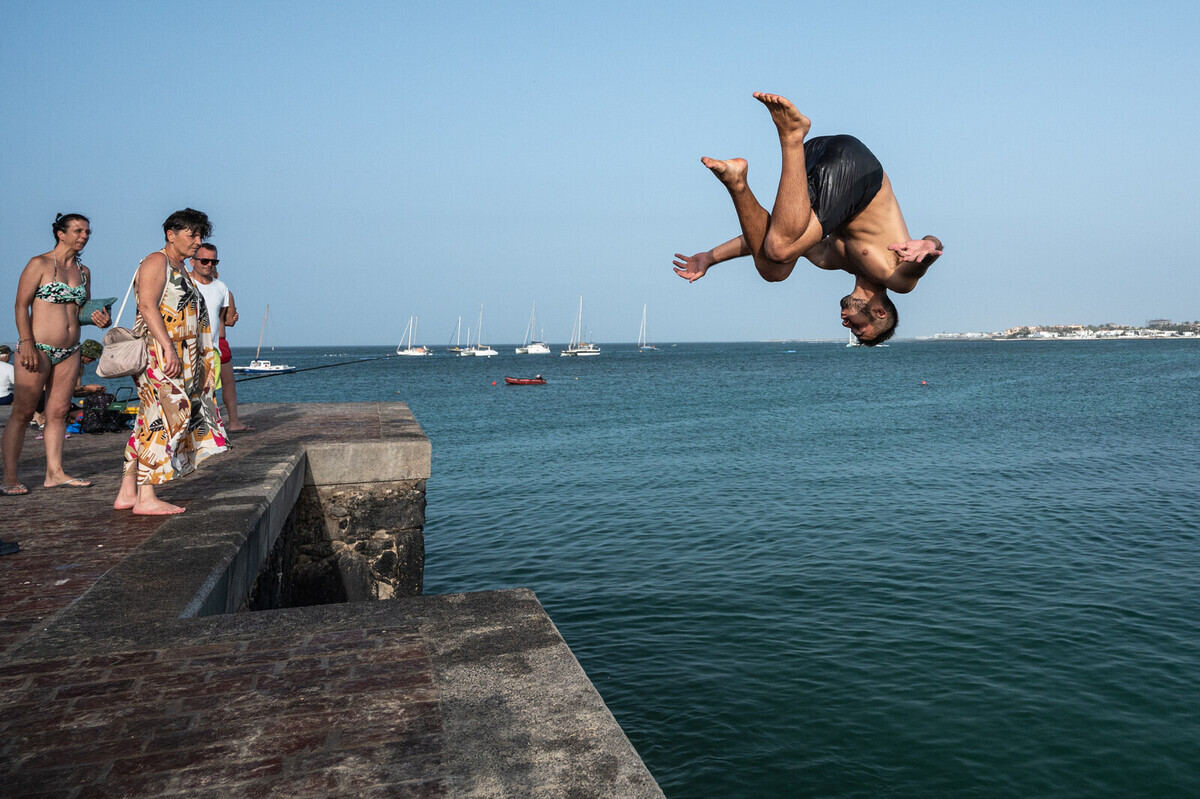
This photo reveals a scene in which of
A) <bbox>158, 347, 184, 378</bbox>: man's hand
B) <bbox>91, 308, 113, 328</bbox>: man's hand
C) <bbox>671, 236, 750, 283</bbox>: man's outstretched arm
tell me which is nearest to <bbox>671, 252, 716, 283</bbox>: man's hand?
<bbox>671, 236, 750, 283</bbox>: man's outstretched arm

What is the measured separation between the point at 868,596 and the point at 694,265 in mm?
9593

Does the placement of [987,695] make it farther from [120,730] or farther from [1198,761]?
[120,730]

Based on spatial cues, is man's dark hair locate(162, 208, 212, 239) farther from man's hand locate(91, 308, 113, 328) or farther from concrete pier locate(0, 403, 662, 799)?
man's hand locate(91, 308, 113, 328)

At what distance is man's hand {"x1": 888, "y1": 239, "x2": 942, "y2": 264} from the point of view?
371 cm

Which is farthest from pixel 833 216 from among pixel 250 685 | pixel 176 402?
pixel 176 402

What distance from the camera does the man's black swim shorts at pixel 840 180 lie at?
3.76 metres

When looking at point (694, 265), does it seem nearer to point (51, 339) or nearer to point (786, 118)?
point (786, 118)

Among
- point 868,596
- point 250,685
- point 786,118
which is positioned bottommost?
point 868,596

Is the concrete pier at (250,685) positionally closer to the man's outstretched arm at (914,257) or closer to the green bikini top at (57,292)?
the green bikini top at (57,292)

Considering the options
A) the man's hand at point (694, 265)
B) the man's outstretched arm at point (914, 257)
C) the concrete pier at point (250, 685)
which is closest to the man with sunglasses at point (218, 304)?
the concrete pier at point (250, 685)

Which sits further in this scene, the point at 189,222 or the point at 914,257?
the point at 189,222

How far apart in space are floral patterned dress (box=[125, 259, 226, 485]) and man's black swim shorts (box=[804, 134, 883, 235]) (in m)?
4.62

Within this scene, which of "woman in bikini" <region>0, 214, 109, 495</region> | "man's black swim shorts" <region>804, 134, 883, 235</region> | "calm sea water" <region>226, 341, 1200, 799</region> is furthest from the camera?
"calm sea water" <region>226, 341, 1200, 799</region>

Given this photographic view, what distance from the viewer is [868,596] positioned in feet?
42.1
